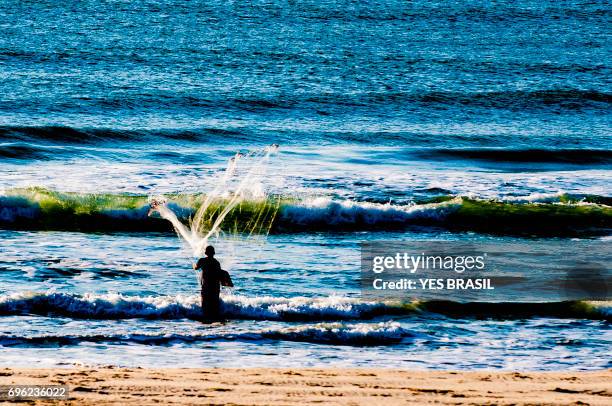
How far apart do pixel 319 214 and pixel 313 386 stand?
1083cm

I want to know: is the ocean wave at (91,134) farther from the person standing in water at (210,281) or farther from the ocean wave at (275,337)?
the ocean wave at (275,337)

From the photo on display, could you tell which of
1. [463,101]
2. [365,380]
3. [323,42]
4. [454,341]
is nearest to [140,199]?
[454,341]

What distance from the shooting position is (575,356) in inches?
428

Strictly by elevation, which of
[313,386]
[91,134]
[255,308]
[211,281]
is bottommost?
[313,386]

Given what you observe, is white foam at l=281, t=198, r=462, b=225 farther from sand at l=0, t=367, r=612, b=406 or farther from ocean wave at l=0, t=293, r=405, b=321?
sand at l=0, t=367, r=612, b=406

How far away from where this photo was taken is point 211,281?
39.5 feet

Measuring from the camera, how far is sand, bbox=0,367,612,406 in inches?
324

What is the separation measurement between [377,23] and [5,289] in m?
37.6

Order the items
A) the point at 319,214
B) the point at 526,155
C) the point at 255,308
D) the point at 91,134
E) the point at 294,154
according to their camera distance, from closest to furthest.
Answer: the point at 255,308 → the point at 319,214 → the point at 294,154 → the point at 526,155 → the point at 91,134

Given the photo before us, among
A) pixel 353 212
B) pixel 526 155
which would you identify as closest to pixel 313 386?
pixel 353 212

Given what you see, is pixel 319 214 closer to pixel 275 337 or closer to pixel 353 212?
pixel 353 212

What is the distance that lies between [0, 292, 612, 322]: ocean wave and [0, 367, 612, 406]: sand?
2.69 meters

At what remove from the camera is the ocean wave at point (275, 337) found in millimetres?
10914

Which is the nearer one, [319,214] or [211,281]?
[211,281]
